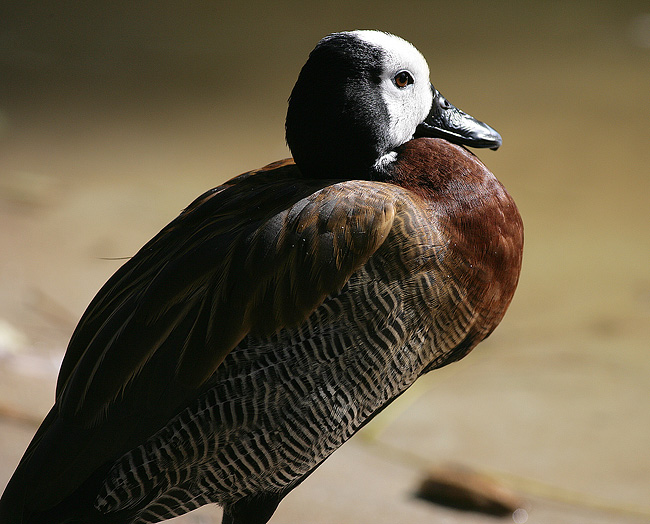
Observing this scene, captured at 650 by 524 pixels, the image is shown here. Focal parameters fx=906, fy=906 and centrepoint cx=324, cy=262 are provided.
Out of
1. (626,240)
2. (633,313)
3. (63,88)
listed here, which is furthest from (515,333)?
(63,88)

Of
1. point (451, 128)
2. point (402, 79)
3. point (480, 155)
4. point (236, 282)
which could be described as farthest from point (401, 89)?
point (480, 155)

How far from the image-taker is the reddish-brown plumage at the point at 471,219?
1.24 m

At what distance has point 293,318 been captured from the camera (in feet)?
3.92

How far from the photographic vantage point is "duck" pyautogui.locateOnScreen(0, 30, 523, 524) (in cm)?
120

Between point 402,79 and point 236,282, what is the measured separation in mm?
385

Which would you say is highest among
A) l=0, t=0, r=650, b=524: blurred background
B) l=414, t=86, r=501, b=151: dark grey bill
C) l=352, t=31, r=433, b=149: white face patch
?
l=352, t=31, r=433, b=149: white face patch

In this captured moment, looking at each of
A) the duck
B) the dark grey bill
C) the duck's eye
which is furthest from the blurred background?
the duck's eye

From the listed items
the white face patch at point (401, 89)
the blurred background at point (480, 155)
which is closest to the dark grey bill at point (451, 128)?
the white face patch at point (401, 89)

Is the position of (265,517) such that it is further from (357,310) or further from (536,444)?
(536,444)

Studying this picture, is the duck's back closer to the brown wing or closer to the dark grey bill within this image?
the brown wing

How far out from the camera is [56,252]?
2730mm

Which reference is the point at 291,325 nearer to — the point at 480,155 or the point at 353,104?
the point at 353,104

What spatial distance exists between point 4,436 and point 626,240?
1.97m

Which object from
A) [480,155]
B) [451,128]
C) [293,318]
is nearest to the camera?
[293,318]
